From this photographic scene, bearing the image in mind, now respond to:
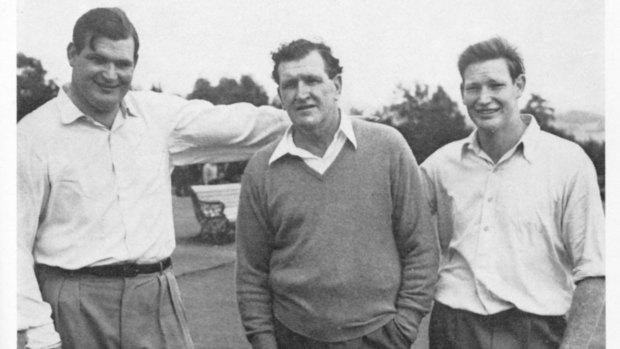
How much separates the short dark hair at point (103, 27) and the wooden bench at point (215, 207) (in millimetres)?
402

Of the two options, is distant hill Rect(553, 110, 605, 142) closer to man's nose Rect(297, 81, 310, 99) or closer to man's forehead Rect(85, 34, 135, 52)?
man's nose Rect(297, 81, 310, 99)

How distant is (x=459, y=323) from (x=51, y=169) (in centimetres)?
98

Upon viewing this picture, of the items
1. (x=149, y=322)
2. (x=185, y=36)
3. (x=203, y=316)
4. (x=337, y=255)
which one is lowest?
(x=203, y=316)

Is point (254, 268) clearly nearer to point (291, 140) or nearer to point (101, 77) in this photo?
point (291, 140)

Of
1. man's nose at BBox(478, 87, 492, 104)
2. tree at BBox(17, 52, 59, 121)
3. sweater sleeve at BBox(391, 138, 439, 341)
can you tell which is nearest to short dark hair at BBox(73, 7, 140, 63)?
tree at BBox(17, 52, 59, 121)

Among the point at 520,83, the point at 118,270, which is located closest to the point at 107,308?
the point at 118,270

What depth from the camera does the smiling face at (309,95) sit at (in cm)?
155

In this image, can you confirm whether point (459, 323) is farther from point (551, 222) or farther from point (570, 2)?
point (570, 2)

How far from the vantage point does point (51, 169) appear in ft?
5.16

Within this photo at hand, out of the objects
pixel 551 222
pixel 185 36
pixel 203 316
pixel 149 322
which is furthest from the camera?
pixel 203 316

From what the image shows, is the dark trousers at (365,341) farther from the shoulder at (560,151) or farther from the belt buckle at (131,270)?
the shoulder at (560,151)

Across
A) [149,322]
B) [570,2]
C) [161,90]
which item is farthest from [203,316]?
[570,2]

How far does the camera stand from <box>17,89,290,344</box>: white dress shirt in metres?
1.56

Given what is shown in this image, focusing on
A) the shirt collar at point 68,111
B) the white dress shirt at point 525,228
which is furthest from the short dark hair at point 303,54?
the shirt collar at point 68,111
